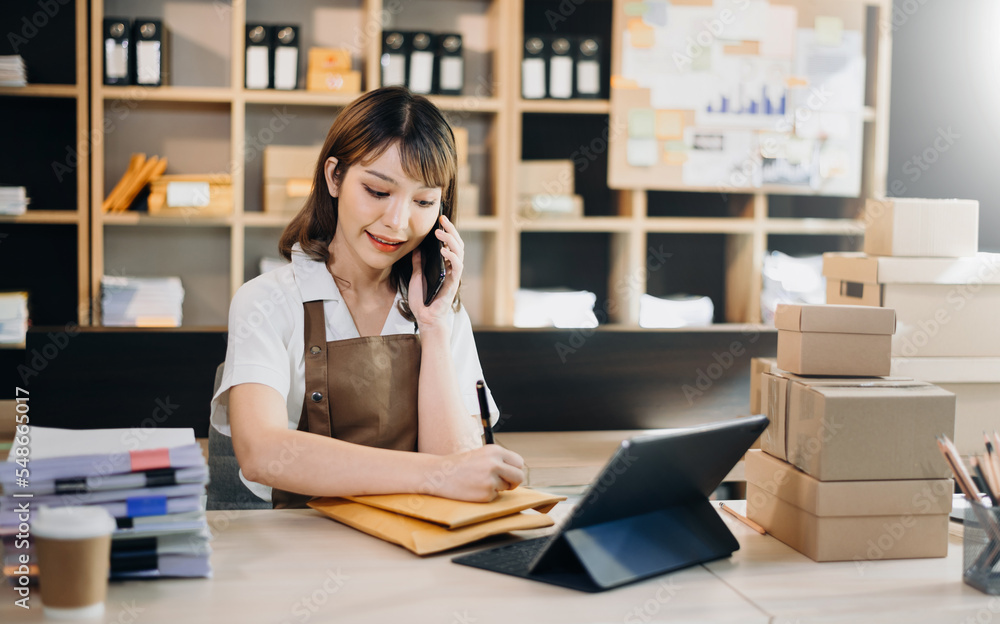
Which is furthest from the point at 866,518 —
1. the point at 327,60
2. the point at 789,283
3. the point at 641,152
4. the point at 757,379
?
the point at 327,60

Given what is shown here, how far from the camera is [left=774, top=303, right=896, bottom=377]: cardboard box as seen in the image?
134cm

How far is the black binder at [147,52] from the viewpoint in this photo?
3111mm

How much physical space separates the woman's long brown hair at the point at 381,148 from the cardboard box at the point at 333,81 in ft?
5.22

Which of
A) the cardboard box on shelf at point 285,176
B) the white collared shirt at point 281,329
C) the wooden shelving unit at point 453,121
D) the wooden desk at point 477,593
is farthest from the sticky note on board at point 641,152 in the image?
the wooden desk at point 477,593

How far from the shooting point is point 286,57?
320 cm

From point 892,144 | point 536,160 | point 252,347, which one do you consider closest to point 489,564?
point 252,347

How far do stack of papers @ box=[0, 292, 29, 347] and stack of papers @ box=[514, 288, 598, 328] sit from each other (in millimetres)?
1716

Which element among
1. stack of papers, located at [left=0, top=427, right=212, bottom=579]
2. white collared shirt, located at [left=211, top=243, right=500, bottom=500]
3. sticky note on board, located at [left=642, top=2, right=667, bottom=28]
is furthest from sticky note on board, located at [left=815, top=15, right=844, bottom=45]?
stack of papers, located at [left=0, top=427, right=212, bottom=579]

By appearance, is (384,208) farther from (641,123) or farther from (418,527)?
(641,123)

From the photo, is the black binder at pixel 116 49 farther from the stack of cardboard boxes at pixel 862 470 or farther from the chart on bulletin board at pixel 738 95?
the stack of cardboard boxes at pixel 862 470

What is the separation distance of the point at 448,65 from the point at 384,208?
1795mm

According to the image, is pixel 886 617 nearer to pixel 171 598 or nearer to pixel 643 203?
pixel 171 598

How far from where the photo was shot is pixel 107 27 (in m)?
3.08

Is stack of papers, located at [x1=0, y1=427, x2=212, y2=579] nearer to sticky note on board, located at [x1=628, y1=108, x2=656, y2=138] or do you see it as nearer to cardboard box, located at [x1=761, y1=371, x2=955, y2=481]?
cardboard box, located at [x1=761, y1=371, x2=955, y2=481]
